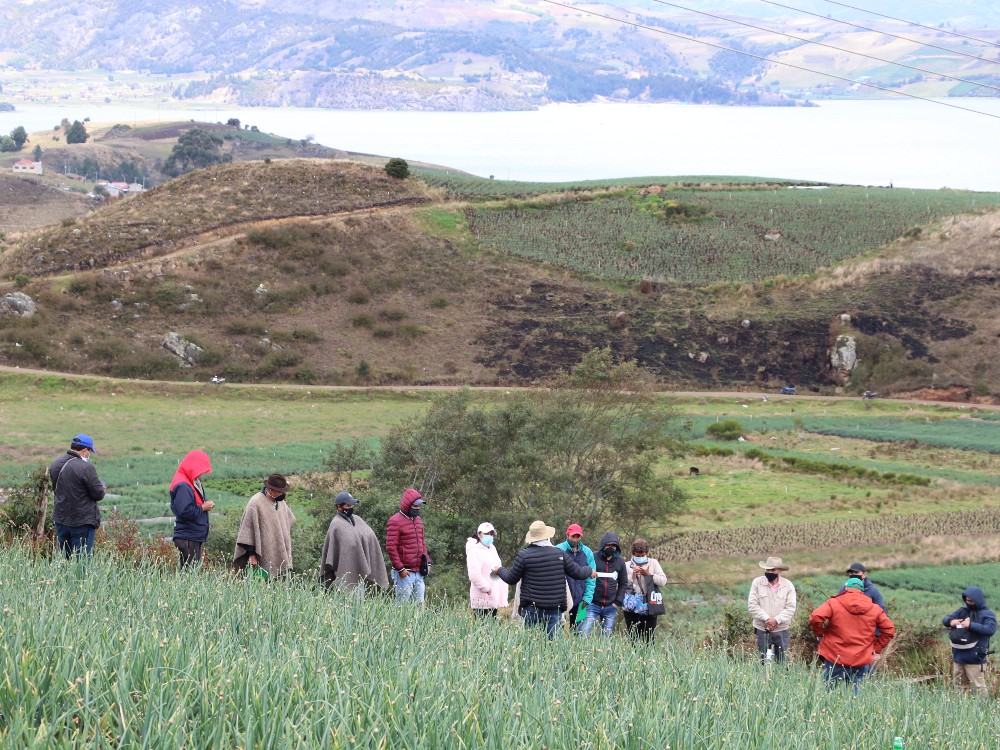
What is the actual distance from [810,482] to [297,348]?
3107 cm

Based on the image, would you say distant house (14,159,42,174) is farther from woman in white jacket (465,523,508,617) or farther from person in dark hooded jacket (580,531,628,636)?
person in dark hooded jacket (580,531,628,636)

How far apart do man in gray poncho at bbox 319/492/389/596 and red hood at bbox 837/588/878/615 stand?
5168mm

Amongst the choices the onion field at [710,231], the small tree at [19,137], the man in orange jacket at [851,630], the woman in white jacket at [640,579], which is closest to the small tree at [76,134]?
the small tree at [19,137]

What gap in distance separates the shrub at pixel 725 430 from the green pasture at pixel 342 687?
131ft

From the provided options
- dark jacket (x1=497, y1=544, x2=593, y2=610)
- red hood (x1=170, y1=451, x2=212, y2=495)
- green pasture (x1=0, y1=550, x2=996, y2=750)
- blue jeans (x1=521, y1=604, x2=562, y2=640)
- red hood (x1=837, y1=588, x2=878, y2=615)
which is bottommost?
blue jeans (x1=521, y1=604, x2=562, y2=640)

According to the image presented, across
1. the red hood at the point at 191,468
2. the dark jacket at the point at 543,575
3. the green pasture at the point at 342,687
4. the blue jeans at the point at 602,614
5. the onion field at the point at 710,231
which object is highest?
the onion field at the point at 710,231

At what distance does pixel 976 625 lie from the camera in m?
12.8

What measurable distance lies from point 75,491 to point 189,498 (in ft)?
4.56

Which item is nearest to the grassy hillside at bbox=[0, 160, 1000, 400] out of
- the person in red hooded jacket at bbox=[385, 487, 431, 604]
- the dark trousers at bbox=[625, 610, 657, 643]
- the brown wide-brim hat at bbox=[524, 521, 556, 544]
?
the person in red hooded jacket at bbox=[385, 487, 431, 604]

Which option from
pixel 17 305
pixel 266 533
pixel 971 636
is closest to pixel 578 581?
pixel 266 533

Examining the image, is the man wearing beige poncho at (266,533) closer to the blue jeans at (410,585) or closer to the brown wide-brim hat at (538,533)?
the blue jeans at (410,585)

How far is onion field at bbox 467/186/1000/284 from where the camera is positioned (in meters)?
74.5

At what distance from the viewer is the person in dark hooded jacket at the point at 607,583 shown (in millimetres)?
13133

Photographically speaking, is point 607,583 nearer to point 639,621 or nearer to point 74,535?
point 639,621
